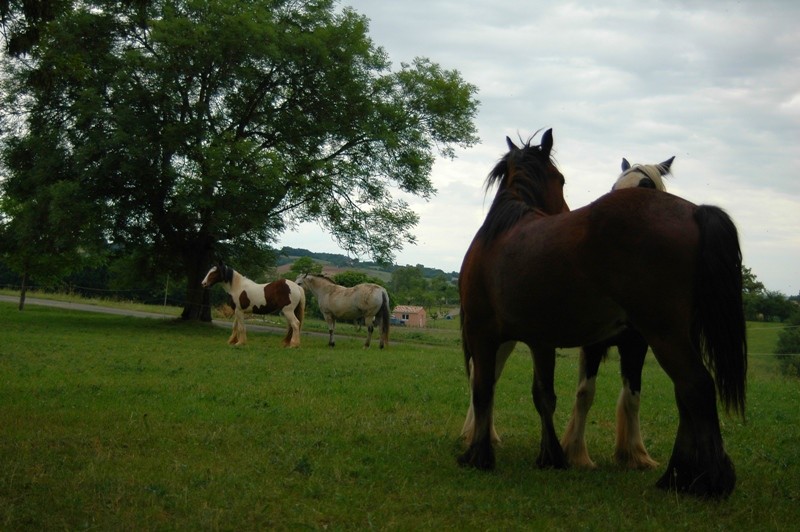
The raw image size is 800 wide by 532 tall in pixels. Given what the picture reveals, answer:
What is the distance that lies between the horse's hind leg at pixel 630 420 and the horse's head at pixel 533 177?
5.12 ft

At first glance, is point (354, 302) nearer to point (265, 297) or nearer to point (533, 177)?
point (265, 297)

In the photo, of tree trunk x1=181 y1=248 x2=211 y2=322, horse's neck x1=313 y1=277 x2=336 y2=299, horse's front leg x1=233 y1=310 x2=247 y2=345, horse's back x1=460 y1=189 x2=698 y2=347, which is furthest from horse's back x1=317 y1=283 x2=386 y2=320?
horse's back x1=460 y1=189 x2=698 y2=347

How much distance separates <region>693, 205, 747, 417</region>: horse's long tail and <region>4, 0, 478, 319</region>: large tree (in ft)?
62.5

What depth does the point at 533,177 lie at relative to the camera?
21.0 ft

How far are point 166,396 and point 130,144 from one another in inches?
633

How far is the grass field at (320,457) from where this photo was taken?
164 inches

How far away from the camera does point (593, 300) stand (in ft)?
15.3

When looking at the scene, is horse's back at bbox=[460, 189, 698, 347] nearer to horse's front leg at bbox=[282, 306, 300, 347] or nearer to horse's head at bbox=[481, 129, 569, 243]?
horse's head at bbox=[481, 129, 569, 243]

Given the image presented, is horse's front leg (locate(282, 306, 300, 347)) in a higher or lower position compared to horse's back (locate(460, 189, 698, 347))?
lower

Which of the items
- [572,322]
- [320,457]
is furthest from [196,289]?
[572,322]

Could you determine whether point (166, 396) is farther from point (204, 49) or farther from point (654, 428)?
point (204, 49)

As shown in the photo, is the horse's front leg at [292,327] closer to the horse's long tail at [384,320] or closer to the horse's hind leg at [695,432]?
the horse's long tail at [384,320]

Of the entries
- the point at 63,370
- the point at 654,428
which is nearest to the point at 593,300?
the point at 654,428

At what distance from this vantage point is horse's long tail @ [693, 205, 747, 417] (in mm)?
4371
